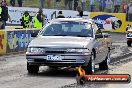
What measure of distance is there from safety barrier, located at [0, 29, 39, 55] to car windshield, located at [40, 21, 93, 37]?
650cm

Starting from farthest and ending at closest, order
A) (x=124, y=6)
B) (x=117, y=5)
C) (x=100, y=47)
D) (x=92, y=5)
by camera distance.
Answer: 1. (x=124, y=6)
2. (x=92, y=5)
3. (x=117, y=5)
4. (x=100, y=47)

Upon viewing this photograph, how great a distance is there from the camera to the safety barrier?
21.1 meters

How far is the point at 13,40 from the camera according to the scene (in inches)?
863

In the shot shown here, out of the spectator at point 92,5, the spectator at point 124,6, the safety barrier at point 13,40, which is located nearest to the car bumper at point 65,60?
the safety barrier at point 13,40

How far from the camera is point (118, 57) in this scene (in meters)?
21.1

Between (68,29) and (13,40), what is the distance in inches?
303

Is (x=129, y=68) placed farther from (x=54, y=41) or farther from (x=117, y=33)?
(x=117, y=33)

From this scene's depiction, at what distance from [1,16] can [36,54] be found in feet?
45.9

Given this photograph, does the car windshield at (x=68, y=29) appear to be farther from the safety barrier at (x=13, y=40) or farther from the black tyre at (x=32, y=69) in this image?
the safety barrier at (x=13, y=40)

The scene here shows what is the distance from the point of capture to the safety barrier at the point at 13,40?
830 inches

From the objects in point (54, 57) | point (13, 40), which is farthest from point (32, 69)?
point (13, 40)

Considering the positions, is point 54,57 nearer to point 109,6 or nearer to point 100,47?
point 100,47

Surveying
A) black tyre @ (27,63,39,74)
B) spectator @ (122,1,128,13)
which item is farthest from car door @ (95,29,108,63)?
spectator @ (122,1,128,13)

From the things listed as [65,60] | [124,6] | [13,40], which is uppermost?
[65,60]
